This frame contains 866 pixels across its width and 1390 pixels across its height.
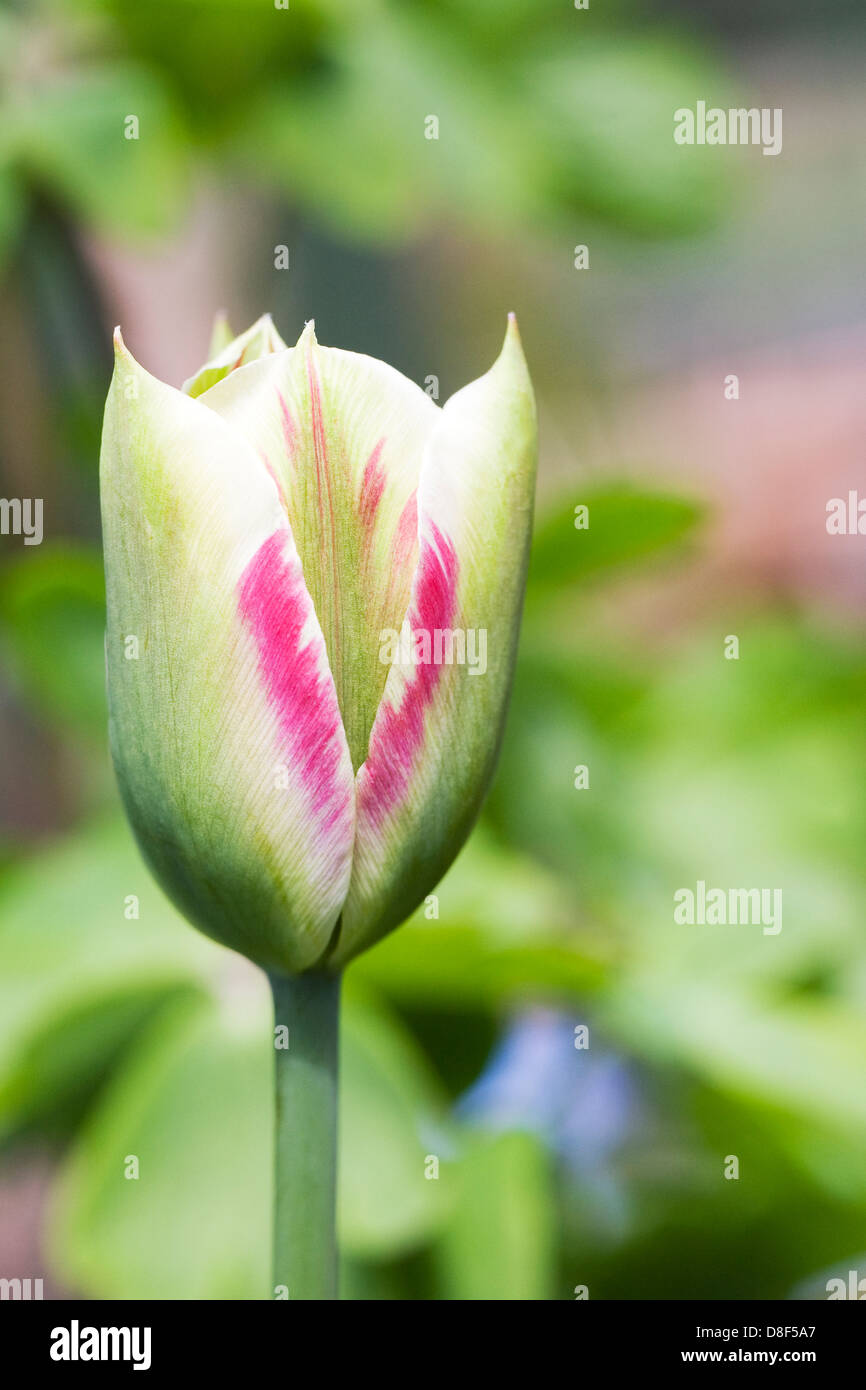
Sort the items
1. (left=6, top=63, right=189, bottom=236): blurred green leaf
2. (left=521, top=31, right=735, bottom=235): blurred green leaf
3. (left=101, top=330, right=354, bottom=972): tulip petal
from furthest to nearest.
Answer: (left=521, top=31, right=735, bottom=235): blurred green leaf → (left=6, top=63, right=189, bottom=236): blurred green leaf → (left=101, top=330, right=354, bottom=972): tulip petal

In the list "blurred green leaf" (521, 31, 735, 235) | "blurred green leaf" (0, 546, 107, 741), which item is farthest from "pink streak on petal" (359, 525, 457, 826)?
"blurred green leaf" (521, 31, 735, 235)

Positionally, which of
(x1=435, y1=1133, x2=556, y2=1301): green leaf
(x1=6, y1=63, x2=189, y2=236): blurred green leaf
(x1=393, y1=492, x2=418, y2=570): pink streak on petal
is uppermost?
(x1=6, y1=63, x2=189, y2=236): blurred green leaf

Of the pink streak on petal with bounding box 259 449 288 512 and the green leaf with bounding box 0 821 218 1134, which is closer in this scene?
the pink streak on petal with bounding box 259 449 288 512

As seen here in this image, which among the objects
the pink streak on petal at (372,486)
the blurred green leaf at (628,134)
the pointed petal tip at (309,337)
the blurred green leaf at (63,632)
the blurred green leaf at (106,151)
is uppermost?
the blurred green leaf at (628,134)

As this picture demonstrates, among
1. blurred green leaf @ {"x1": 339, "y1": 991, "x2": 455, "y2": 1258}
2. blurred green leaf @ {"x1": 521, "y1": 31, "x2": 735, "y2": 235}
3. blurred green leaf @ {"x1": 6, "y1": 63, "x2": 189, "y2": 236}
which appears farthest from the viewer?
blurred green leaf @ {"x1": 521, "y1": 31, "x2": 735, "y2": 235}

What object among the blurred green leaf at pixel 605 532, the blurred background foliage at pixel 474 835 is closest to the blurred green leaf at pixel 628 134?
the blurred background foliage at pixel 474 835

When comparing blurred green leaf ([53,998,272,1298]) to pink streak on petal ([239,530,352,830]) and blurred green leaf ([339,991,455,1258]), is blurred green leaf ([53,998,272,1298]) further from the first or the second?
pink streak on petal ([239,530,352,830])

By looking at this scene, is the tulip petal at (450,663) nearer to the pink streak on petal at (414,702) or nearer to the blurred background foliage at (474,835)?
the pink streak on petal at (414,702)
